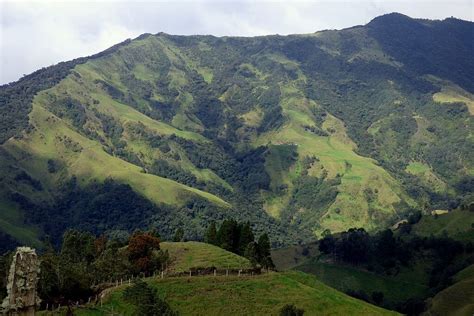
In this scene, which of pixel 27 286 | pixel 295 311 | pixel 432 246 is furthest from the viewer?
pixel 432 246

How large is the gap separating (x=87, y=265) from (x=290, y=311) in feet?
139

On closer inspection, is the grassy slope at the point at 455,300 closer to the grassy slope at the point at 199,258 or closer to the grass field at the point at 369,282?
the grass field at the point at 369,282

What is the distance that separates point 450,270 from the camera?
160125 millimetres

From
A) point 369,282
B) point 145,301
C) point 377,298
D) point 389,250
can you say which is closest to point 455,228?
point 389,250

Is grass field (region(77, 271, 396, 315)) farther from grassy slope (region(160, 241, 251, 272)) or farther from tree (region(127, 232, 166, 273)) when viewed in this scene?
tree (region(127, 232, 166, 273))

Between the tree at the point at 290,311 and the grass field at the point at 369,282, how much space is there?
9032 cm

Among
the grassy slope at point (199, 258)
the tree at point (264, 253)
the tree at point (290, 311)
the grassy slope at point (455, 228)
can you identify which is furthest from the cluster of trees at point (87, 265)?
the grassy slope at point (455, 228)

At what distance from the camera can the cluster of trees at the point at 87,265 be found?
75938mm

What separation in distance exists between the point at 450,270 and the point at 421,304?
2729cm

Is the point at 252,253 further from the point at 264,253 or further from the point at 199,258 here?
the point at 199,258

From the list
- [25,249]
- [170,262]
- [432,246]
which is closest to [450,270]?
[432,246]

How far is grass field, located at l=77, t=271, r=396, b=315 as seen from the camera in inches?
2938

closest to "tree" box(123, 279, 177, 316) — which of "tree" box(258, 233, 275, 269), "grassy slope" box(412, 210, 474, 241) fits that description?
"tree" box(258, 233, 275, 269)

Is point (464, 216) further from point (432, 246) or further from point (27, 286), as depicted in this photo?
point (27, 286)
